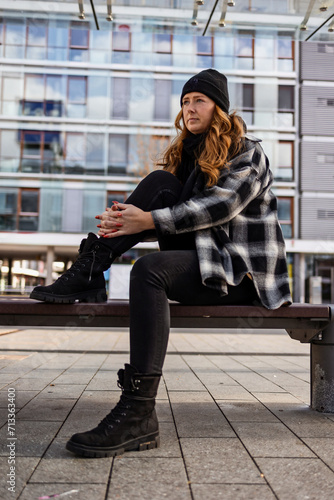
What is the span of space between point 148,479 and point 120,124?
23505 millimetres

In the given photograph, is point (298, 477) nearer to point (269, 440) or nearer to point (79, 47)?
point (269, 440)

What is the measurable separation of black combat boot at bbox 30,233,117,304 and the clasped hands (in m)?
0.12

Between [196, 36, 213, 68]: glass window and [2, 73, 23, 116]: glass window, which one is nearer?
[2, 73, 23, 116]: glass window

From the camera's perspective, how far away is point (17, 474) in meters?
1.92

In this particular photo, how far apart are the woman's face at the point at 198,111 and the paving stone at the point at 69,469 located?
159 centimetres

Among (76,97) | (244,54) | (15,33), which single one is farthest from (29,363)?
(15,33)

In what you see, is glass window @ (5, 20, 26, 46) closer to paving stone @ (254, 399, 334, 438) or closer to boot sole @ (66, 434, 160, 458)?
paving stone @ (254, 399, 334, 438)

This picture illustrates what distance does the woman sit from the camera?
2.18 meters

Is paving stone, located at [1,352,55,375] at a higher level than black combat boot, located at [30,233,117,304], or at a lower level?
lower

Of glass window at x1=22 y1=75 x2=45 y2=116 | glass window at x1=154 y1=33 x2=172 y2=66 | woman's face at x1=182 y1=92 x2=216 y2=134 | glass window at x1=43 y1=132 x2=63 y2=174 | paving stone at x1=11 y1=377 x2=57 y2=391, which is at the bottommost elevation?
paving stone at x1=11 y1=377 x2=57 y2=391

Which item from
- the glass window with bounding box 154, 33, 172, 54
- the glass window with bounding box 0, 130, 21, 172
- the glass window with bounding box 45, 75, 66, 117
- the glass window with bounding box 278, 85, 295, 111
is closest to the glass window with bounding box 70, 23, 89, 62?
the glass window with bounding box 45, 75, 66, 117

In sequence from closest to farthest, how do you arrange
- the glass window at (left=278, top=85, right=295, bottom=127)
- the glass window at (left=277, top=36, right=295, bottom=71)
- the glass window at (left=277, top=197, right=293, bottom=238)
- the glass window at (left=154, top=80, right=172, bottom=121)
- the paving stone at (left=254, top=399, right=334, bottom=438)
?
the paving stone at (left=254, top=399, right=334, bottom=438)
the glass window at (left=277, top=197, right=293, bottom=238)
the glass window at (left=154, top=80, right=172, bottom=121)
the glass window at (left=278, top=85, right=295, bottom=127)
the glass window at (left=277, top=36, right=295, bottom=71)

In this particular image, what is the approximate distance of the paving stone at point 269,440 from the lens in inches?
88.1

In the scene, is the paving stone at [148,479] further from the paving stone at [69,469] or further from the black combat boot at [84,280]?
the black combat boot at [84,280]
